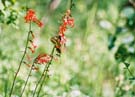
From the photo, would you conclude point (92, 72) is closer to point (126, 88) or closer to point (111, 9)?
point (126, 88)

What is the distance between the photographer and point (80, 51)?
193 inches

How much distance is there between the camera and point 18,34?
543 centimetres

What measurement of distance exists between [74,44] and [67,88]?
259 centimetres

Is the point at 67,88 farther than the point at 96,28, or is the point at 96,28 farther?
the point at 96,28

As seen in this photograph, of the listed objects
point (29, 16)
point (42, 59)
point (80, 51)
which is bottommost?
point (42, 59)

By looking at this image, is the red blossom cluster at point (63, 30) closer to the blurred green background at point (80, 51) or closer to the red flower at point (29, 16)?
the blurred green background at point (80, 51)

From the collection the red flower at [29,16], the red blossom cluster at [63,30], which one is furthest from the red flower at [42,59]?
the red flower at [29,16]

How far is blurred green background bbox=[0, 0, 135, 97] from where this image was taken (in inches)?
113

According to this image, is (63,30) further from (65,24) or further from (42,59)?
(42,59)

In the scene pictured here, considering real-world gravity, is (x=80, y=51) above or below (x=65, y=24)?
above

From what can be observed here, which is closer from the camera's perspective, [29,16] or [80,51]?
[29,16]

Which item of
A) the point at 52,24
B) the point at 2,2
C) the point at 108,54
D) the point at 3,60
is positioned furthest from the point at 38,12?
the point at 2,2

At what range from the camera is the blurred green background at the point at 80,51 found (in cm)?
286

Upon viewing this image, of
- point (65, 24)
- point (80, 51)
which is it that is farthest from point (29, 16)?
point (80, 51)
